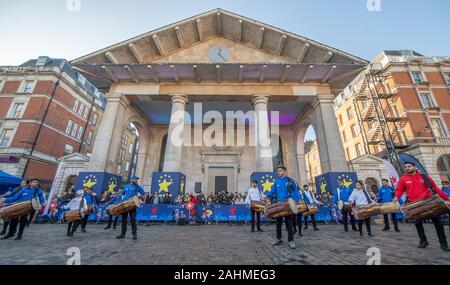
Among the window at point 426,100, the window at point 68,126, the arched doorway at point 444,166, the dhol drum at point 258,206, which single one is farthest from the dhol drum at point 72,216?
the window at point 426,100

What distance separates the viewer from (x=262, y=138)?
1296cm

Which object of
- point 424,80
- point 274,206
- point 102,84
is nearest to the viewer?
point 274,206

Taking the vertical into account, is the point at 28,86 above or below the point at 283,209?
above

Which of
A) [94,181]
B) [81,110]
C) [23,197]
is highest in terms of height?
[81,110]

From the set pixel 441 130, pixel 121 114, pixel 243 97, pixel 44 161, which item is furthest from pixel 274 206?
pixel 44 161

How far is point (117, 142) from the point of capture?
14234mm

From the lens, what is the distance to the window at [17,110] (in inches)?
1044

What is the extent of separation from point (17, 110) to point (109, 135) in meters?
25.3

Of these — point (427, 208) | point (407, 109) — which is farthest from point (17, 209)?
point (407, 109)

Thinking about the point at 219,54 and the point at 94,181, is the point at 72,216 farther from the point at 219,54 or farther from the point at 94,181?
the point at 219,54

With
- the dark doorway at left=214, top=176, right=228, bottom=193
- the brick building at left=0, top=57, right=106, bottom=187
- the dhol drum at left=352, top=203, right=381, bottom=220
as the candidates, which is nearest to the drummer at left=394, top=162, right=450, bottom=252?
the dhol drum at left=352, top=203, right=381, bottom=220
